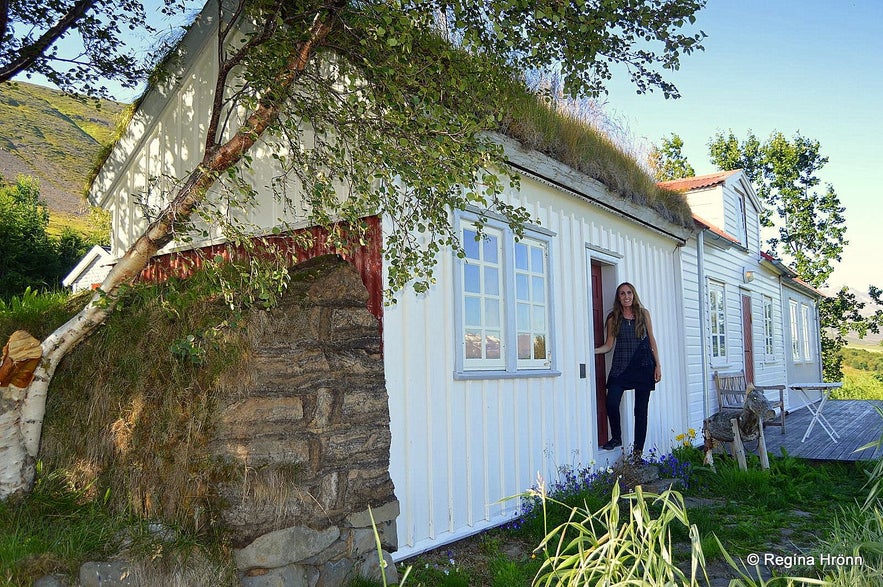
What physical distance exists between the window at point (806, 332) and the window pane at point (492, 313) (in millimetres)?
16232

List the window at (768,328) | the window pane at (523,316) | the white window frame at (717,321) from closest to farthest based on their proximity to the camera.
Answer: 1. the window pane at (523,316)
2. the white window frame at (717,321)
3. the window at (768,328)

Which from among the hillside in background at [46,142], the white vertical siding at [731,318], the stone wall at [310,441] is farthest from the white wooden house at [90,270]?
the hillside in background at [46,142]

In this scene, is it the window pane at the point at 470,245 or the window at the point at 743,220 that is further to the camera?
the window at the point at 743,220

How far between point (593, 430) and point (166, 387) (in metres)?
4.51

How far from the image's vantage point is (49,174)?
241ft

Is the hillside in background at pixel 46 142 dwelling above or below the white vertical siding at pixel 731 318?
above

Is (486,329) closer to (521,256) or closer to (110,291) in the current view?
(521,256)

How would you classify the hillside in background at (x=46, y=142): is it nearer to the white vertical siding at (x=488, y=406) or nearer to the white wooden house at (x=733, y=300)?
the white wooden house at (x=733, y=300)

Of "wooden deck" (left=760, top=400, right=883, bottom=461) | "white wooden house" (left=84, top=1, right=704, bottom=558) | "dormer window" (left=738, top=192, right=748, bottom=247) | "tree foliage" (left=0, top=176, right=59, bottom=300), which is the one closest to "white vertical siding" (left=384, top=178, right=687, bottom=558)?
"white wooden house" (left=84, top=1, right=704, bottom=558)

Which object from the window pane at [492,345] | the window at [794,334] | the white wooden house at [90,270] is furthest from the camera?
the window at [794,334]

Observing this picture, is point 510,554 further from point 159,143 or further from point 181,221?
point 159,143

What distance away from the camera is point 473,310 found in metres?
5.47

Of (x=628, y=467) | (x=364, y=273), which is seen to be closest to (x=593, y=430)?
(x=628, y=467)

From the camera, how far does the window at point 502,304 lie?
5.41 metres
